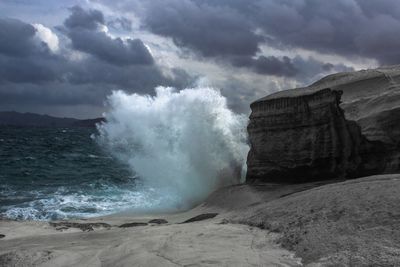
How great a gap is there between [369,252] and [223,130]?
1088 cm

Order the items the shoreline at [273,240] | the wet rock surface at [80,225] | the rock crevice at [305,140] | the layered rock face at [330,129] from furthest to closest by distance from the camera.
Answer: the rock crevice at [305,140] → the wet rock surface at [80,225] → the layered rock face at [330,129] → the shoreline at [273,240]

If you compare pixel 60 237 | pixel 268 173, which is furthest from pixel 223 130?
pixel 60 237

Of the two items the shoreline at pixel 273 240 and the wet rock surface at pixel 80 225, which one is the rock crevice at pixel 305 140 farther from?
the wet rock surface at pixel 80 225

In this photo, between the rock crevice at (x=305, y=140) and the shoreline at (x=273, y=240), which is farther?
the rock crevice at (x=305, y=140)

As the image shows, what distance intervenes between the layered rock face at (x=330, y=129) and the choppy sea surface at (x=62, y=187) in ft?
14.7

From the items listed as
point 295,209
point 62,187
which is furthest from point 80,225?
point 62,187

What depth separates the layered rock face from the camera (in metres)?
9.51

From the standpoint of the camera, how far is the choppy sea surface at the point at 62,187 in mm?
13211

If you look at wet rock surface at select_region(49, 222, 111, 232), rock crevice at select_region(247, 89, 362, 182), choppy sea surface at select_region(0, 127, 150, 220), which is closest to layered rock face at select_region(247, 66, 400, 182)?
rock crevice at select_region(247, 89, 362, 182)

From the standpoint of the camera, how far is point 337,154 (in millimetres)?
10195

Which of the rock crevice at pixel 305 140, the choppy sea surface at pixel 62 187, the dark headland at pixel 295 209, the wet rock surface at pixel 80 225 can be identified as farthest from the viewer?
the choppy sea surface at pixel 62 187

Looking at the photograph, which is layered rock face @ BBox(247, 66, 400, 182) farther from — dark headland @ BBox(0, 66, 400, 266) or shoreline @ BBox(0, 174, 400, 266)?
shoreline @ BBox(0, 174, 400, 266)

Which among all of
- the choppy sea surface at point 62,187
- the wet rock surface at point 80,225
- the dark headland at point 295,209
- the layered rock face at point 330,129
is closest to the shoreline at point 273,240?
the dark headland at point 295,209

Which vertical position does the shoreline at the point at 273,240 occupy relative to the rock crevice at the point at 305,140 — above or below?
below
